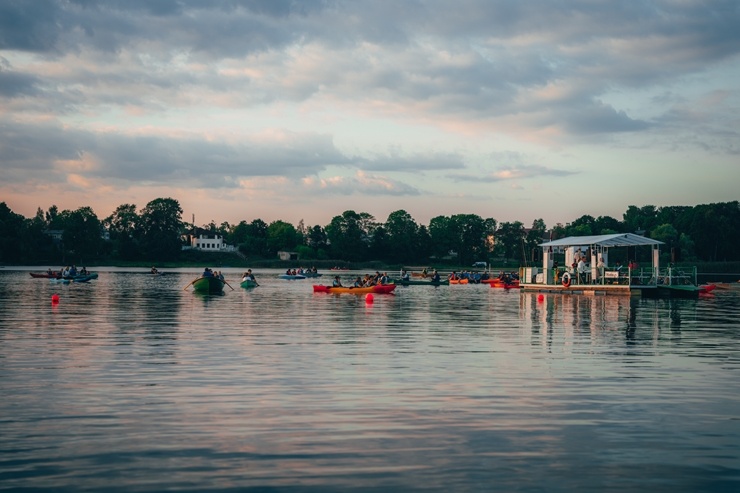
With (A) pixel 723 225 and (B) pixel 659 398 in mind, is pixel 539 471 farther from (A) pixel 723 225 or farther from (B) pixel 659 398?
(A) pixel 723 225

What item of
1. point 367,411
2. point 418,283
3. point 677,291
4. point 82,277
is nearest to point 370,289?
point 677,291

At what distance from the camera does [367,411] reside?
14445mm

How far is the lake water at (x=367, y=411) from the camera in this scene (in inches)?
395

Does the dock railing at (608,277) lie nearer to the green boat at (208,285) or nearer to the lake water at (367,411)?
the green boat at (208,285)

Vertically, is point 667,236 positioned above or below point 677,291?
above

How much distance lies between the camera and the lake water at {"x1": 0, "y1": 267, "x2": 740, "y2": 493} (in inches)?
395

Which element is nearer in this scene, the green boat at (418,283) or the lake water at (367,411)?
the lake water at (367,411)

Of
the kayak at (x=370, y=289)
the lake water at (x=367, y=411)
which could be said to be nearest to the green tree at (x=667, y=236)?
the kayak at (x=370, y=289)

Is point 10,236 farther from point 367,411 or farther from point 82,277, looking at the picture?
point 367,411

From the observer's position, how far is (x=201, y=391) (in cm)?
1673

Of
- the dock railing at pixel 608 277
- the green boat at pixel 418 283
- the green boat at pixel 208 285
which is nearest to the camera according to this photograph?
the dock railing at pixel 608 277

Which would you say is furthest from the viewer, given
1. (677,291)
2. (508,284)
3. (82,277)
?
(82,277)

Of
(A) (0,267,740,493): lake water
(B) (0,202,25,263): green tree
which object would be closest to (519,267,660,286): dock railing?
(A) (0,267,740,493): lake water

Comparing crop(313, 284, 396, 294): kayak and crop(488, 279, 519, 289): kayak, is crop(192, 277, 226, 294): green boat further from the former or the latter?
crop(488, 279, 519, 289): kayak
